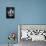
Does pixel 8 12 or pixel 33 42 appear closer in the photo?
pixel 33 42

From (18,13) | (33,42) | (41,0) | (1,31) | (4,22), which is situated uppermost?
(41,0)

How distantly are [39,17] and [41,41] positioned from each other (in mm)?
756

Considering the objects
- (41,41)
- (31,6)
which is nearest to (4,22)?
(31,6)

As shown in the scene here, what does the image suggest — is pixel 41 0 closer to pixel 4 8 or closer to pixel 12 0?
pixel 12 0

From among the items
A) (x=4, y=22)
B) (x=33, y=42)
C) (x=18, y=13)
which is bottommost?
(x=33, y=42)

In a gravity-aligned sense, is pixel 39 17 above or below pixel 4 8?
below

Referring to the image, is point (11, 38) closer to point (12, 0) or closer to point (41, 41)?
point (41, 41)

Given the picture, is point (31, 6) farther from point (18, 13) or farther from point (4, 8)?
point (4, 8)

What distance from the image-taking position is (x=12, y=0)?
4.32 metres

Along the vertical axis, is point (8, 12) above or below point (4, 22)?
above

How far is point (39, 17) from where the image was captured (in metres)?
4.31

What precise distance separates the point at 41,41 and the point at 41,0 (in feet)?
4.16

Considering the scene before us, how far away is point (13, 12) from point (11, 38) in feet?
2.68

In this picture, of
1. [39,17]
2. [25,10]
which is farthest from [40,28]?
[25,10]
